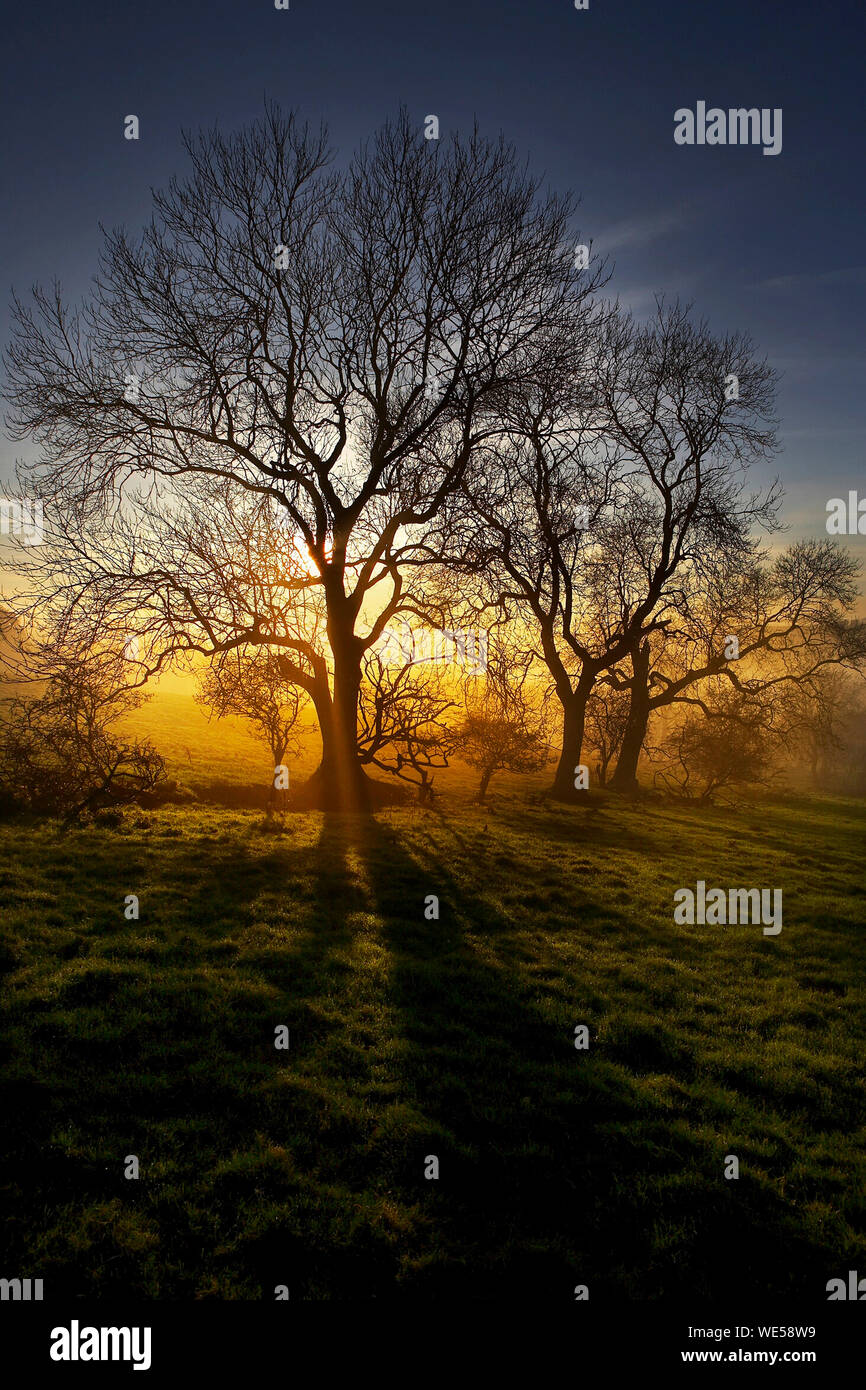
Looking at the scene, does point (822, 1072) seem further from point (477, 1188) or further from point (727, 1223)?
point (477, 1188)

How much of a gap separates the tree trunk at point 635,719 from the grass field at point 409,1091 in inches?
666

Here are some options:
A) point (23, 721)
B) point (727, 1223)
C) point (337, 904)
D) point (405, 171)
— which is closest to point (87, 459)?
point (23, 721)

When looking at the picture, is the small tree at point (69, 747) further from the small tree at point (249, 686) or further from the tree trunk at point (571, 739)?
the tree trunk at point (571, 739)

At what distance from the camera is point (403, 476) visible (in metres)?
15.2

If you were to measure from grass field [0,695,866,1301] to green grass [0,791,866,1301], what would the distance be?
0.07ft

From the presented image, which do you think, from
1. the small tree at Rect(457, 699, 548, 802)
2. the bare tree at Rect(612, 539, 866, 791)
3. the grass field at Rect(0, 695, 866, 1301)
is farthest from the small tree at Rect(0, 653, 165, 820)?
the bare tree at Rect(612, 539, 866, 791)

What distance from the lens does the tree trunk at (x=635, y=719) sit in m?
26.8

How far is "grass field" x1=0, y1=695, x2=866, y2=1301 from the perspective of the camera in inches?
141

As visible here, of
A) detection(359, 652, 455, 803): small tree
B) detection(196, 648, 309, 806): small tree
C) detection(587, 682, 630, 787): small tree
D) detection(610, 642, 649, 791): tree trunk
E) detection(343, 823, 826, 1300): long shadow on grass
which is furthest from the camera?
detection(587, 682, 630, 787): small tree

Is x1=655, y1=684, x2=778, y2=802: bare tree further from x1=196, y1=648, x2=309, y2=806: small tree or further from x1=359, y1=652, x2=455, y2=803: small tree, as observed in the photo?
x1=196, y1=648, x2=309, y2=806: small tree

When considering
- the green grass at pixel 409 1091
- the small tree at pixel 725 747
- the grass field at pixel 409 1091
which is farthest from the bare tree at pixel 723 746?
the green grass at pixel 409 1091

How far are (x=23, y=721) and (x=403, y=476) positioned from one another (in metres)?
10.1

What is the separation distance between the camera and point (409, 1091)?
4.97 metres

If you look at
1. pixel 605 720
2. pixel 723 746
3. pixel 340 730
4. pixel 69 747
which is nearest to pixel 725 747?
pixel 723 746
